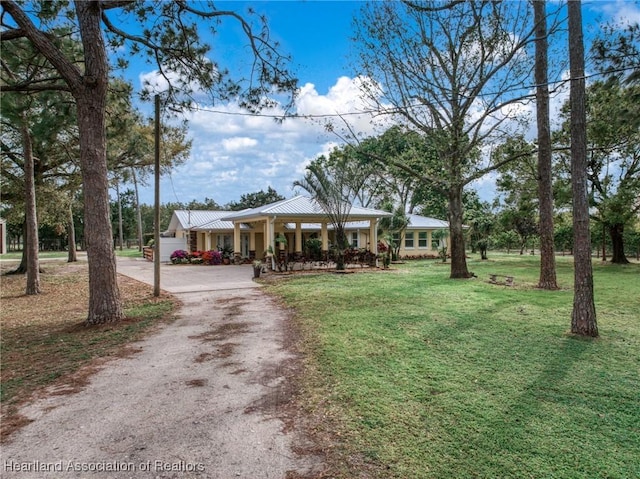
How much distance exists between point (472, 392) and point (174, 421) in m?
2.98

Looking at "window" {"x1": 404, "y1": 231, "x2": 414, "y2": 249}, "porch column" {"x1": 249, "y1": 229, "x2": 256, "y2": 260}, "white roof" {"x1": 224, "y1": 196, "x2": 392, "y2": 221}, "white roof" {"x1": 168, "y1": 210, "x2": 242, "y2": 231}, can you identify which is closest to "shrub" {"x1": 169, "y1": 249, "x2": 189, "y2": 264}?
"white roof" {"x1": 168, "y1": 210, "x2": 242, "y2": 231}

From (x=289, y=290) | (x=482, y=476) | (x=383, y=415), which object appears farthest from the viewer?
(x=289, y=290)

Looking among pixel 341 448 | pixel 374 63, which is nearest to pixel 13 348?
pixel 341 448

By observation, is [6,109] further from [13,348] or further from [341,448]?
[341,448]

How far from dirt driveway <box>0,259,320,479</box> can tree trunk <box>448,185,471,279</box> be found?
9.98 meters

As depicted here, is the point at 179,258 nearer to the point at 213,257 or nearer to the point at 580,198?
the point at 213,257

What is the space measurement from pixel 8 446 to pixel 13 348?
3.94m

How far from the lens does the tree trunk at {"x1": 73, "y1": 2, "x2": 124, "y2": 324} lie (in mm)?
7281

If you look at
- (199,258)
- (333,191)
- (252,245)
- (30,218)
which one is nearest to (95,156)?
(30,218)

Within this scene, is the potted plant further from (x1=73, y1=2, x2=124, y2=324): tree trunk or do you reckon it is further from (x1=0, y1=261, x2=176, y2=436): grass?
(x1=73, y1=2, x2=124, y2=324): tree trunk

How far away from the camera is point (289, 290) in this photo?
11.6 m

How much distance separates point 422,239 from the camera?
28.8 metres

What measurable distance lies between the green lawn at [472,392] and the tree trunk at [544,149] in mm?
3260

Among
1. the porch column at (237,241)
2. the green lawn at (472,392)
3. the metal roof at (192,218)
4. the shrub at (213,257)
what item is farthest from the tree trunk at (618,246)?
the metal roof at (192,218)
